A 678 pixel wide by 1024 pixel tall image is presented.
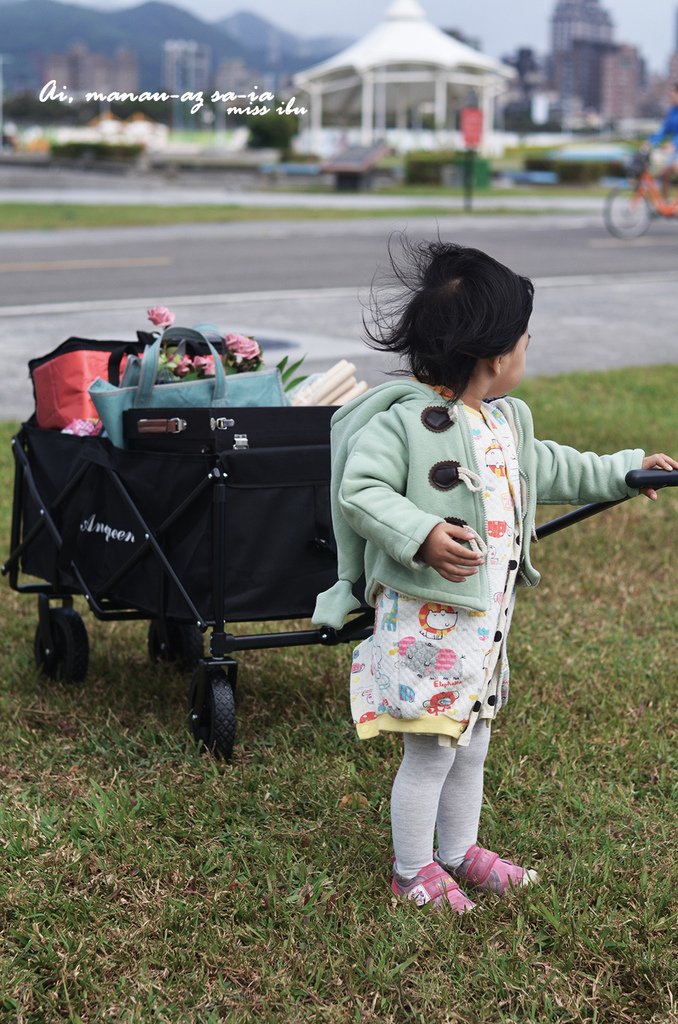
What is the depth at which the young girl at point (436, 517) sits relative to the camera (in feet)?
8.71

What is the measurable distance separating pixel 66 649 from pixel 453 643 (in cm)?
178

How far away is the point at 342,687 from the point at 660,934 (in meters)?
1.55

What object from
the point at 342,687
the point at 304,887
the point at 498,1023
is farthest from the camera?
the point at 342,687

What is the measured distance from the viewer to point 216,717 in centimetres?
356

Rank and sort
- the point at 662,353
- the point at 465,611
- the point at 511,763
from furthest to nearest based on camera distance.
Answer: the point at 662,353 < the point at 511,763 < the point at 465,611

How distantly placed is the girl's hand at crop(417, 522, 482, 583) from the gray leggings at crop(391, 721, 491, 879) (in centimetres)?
45

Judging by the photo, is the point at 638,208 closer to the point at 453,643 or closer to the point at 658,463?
the point at 658,463

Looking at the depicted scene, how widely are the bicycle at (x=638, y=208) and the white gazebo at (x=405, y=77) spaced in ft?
143

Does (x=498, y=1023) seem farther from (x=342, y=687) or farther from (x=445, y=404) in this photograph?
(x=342, y=687)

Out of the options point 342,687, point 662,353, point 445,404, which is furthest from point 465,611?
point 662,353

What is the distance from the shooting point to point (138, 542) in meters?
3.64

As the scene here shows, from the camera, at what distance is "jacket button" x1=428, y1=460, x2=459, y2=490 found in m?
2.68

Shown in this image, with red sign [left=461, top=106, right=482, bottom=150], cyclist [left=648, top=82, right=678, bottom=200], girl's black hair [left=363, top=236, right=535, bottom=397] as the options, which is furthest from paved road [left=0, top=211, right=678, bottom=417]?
red sign [left=461, top=106, right=482, bottom=150]

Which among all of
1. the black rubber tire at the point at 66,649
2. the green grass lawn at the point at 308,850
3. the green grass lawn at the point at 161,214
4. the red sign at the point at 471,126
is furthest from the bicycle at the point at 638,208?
the black rubber tire at the point at 66,649
